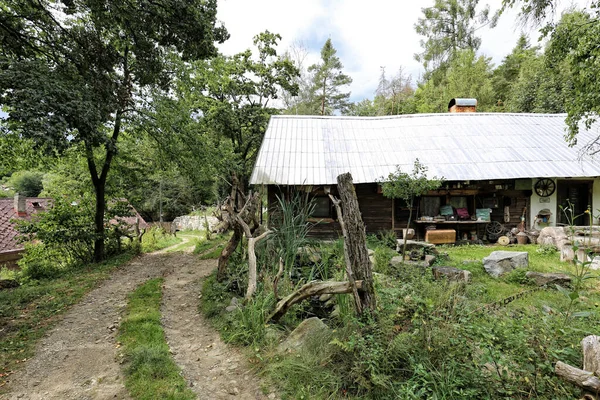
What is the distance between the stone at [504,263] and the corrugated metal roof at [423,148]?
3973 mm

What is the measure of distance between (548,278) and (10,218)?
16699 millimetres

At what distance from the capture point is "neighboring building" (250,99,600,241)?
974 centimetres

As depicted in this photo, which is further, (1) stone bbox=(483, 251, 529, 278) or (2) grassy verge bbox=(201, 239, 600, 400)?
(1) stone bbox=(483, 251, 529, 278)

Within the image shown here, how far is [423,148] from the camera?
36.5ft

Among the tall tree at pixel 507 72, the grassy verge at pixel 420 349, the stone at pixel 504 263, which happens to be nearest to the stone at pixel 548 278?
the stone at pixel 504 263

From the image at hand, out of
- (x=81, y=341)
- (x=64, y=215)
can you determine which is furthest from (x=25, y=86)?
(x=64, y=215)

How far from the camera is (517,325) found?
2.50m

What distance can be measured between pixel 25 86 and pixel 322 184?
7.31 meters

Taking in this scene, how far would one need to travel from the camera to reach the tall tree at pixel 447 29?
71.2 ft

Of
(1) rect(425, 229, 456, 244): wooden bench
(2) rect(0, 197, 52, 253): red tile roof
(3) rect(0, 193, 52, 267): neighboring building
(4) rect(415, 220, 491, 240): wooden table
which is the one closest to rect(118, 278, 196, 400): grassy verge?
(1) rect(425, 229, 456, 244): wooden bench

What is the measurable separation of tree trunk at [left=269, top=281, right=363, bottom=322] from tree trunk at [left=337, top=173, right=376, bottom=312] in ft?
0.39

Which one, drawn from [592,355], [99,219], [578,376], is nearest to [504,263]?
[592,355]

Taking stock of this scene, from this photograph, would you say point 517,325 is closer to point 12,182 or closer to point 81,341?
point 81,341

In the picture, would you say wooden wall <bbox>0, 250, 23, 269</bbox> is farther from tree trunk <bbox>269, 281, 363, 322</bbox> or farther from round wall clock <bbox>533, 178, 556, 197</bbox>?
round wall clock <bbox>533, 178, 556, 197</bbox>
